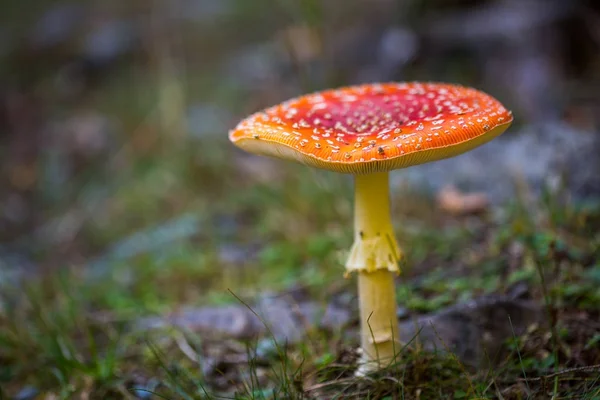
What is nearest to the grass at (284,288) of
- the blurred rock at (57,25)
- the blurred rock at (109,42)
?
the blurred rock at (109,42)

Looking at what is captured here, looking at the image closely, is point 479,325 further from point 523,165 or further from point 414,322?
point 523,165

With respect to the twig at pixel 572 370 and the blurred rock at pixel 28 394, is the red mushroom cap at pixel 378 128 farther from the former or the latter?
the blurred rock at pixel 28 394

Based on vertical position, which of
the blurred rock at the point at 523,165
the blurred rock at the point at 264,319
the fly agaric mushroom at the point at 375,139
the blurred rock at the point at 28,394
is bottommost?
the blurred rock at the point at 28,394

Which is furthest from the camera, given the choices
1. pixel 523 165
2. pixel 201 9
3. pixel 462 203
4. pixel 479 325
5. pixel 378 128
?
pixel 201 9

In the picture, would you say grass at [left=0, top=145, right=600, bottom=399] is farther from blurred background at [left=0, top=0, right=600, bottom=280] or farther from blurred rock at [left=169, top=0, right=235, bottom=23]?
blurred rock at [left=169, top=0, right=235, bottom=23]

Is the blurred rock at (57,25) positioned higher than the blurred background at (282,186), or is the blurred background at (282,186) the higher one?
the blurred rock at (57,25)

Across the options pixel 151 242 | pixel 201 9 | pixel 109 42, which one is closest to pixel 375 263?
pixel 151 242

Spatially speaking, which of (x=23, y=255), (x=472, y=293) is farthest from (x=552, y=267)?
(x=23, y=255)

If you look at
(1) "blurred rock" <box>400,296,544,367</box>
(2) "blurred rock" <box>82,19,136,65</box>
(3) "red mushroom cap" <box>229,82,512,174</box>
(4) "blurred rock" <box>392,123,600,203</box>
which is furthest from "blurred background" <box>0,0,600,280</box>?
(3) "red mushroom cap" <box>229,82,512,174</box>
